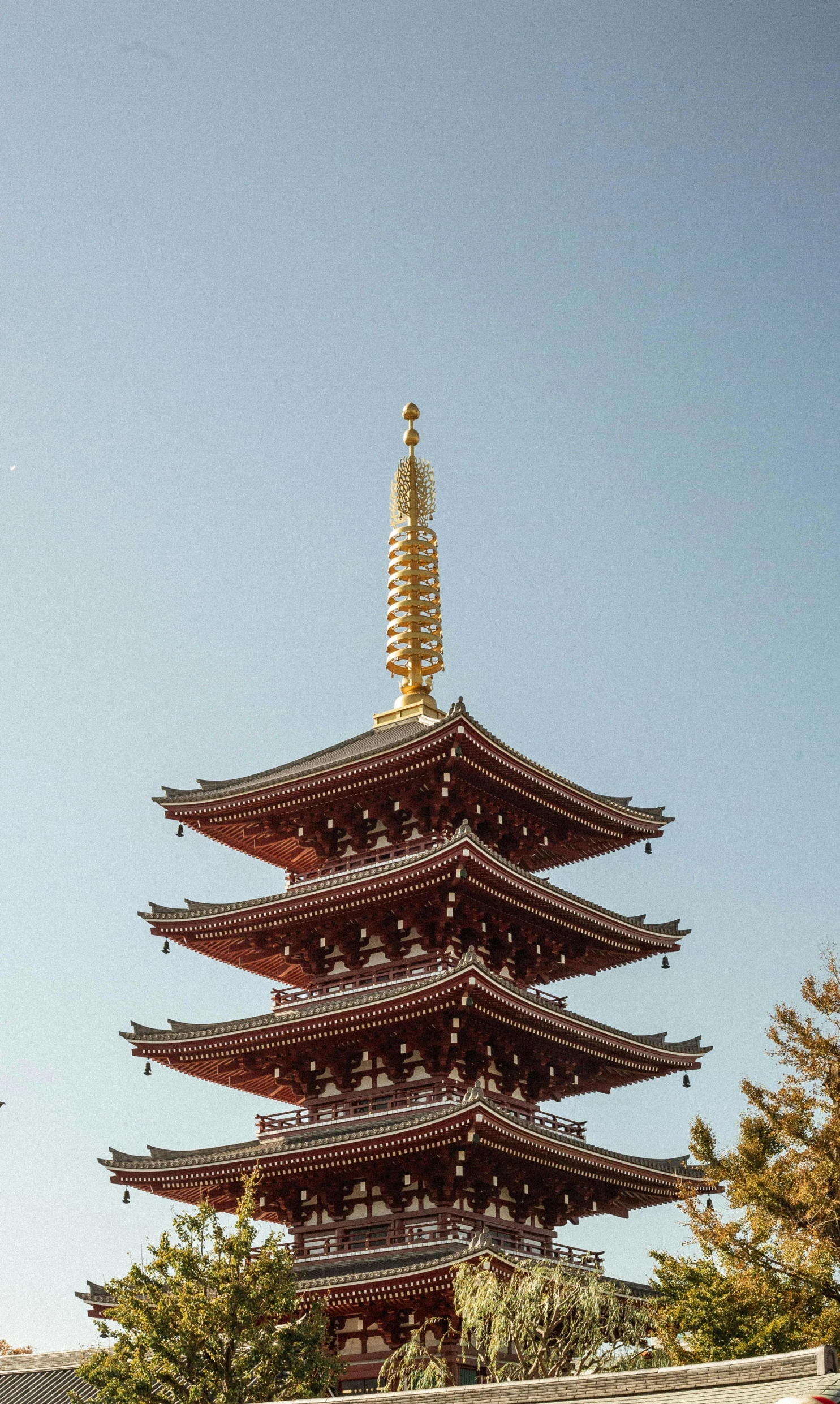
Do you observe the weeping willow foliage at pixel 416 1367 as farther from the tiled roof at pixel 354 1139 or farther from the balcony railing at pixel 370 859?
the balcony railing at pixel 370 859

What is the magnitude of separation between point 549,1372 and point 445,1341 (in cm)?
408

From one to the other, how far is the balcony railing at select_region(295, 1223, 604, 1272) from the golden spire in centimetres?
1467

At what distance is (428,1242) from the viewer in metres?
35.6

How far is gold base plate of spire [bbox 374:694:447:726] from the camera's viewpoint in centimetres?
4625

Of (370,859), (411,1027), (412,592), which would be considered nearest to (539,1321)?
(411,1027)

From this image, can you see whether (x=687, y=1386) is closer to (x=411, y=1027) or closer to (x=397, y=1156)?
(x=397, y=1156)

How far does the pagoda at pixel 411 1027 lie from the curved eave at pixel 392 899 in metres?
0.07

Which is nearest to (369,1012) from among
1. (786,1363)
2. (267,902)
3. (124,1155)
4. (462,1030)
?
(462,1030)

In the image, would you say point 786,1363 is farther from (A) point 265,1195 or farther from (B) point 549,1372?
(A) point 265,1195

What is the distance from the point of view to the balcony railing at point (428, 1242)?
1406 inches

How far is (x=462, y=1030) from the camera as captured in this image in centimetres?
3794

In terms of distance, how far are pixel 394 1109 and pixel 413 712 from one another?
12652mm

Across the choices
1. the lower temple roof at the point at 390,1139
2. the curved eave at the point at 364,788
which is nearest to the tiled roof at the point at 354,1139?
the lower temple roof at the point at 390,1139

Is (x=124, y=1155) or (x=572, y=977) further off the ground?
(x=572, y=977)
